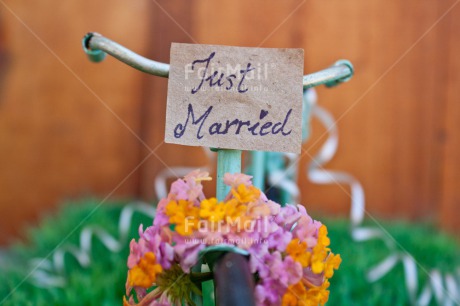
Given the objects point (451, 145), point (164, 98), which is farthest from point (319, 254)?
point (451, 145)

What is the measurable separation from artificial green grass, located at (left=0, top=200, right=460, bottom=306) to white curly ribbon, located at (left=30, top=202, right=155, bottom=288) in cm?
1

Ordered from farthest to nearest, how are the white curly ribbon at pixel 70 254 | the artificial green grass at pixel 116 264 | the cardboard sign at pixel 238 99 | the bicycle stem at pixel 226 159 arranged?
the white curly ribbon at pixel 70 254 < the artificial green grass at pixel 116 264 < the cardboard sign at pixel 238 99 < the bicycle stem at pixel 226 159

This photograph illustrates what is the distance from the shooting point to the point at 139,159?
1930 mm

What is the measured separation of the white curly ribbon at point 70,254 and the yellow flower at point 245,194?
0.62 meters

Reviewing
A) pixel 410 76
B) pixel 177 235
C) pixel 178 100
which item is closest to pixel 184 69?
pixel 178 100

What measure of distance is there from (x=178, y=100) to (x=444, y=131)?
5.14ft

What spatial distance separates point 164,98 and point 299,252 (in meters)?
1.45

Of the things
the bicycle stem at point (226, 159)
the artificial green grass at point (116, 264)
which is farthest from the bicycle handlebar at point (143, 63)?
the artificial green grass at point (116, 264)

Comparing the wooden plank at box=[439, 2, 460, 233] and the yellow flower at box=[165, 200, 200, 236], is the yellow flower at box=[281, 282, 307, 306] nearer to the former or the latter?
the yellow flower at box=[165, 200, 200, 236]

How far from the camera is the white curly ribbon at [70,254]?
1.06 m

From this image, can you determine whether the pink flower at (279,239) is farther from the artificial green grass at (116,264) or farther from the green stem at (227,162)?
the artificial green grass at (116,264)

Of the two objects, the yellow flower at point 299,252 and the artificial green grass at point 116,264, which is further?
the artificial green grass at point 116,264

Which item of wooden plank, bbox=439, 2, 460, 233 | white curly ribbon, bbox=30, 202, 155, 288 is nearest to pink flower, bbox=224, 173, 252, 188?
white curly ribbon, bbox=30, 202, 155, 288

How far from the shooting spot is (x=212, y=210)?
482 mm
